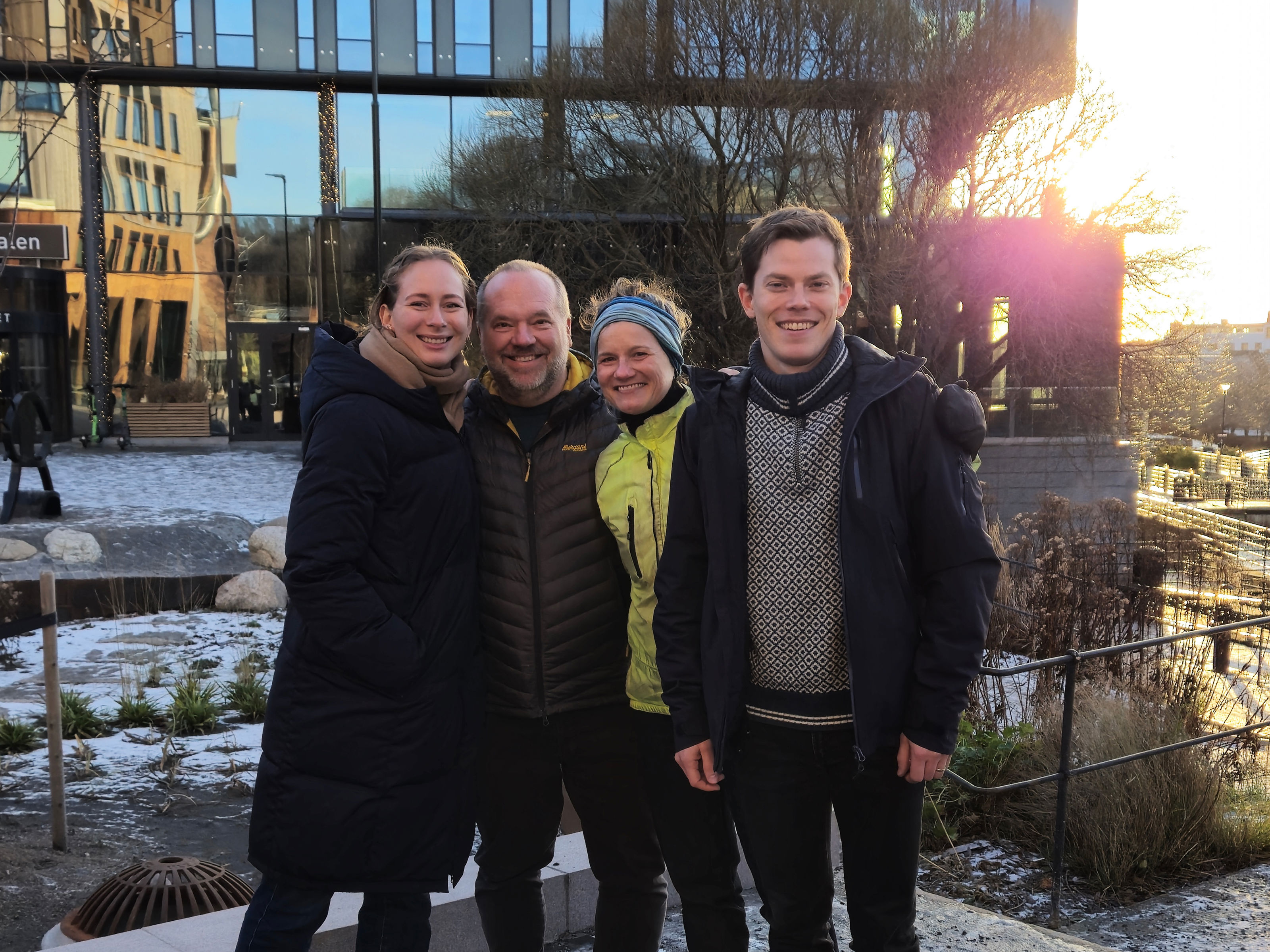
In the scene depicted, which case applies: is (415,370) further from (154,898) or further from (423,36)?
(423,36)

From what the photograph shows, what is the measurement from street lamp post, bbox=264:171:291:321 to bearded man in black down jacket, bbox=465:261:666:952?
2918 cm

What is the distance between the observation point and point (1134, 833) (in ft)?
17.4

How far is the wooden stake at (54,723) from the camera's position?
185 inches

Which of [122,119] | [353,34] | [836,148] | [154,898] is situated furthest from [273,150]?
[154,898]

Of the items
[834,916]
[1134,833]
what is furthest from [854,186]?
[834,916]

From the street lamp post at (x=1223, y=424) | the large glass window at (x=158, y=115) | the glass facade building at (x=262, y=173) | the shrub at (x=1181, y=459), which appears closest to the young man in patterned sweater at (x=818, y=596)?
the glass facade building at (x=262, y=173)

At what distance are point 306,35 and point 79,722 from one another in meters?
27.9

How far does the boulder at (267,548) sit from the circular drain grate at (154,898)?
765 cm

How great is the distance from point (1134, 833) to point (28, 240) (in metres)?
28.5

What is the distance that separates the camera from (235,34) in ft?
98.8

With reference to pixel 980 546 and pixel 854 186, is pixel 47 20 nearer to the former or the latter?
pixel 854 186

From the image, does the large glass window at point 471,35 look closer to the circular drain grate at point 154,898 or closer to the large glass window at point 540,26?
the large glass window at point 540,26

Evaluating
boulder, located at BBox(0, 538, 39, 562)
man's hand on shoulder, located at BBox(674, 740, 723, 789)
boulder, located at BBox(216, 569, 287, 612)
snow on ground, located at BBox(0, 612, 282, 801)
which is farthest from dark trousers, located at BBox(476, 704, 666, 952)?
boulder, located at BBox(0, 538, 39, 562)

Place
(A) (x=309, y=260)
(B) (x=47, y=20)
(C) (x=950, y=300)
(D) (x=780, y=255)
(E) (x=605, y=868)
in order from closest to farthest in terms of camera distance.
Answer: (D) (x=780, y=255), (E) (x=605, y=868), (C) (x=950, y=300), (B) (x=47, y=20), (A) (x=309, y=260)
